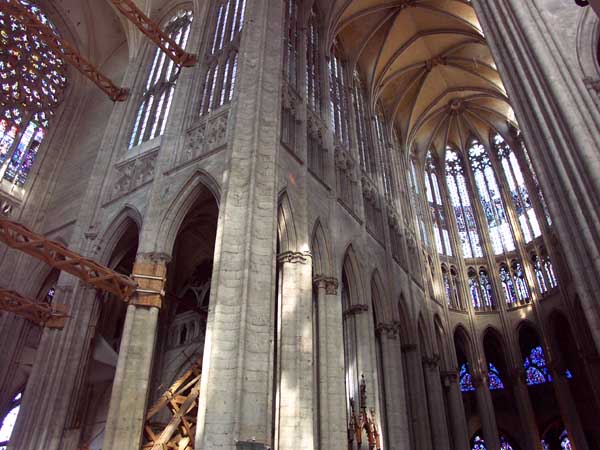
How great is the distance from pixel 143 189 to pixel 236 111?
3.75 metres

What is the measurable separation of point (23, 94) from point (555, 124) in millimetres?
19237

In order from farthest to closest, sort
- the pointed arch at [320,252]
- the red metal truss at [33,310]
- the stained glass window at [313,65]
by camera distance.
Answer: the stained glass window at [313,65] < the pointed arch at [320,252] < the red metal truss at [33,310]

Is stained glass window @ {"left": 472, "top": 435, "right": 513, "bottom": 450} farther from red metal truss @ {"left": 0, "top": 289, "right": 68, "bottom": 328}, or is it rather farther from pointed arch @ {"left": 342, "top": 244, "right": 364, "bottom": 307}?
red metal truss @ {"left": 0, "top": 289, "right": 68, "bottom": 328}

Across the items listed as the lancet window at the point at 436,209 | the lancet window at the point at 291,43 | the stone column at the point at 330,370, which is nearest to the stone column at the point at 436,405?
the stone column at the point at 330,370

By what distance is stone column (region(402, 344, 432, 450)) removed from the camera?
52.6 ft

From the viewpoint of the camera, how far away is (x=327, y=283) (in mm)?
12867

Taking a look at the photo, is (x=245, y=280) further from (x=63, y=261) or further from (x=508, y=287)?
(x=508, y=287)

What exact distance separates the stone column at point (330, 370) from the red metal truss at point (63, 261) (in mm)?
4653

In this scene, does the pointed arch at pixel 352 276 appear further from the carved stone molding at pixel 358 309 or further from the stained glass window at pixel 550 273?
the stained glass window at pixel 550 273

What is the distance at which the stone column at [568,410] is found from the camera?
61.7 feet

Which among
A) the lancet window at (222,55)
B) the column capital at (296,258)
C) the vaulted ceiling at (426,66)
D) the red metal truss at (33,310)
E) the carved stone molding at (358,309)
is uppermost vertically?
the vaulted ceiling at (426,66)

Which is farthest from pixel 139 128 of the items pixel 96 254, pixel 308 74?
pixel 308 74

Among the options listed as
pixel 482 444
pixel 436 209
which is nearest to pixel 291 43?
pixel 436 209

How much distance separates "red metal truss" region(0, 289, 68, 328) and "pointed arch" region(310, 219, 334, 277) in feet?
21.9
